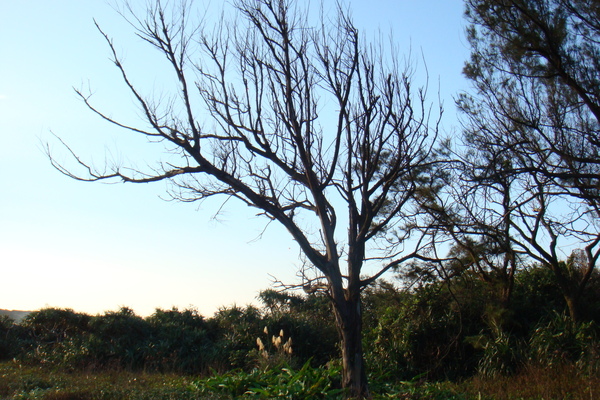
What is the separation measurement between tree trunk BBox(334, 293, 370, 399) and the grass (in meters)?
0.29

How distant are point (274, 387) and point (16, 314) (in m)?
12.6

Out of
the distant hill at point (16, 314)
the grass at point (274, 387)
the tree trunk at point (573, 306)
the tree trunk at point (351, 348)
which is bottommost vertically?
the grass at point (274, 387)

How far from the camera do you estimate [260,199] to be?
33.2 feet

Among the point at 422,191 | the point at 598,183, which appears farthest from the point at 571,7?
the point at 422,191

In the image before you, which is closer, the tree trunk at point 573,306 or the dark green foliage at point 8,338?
the tree trunk at point 573,306

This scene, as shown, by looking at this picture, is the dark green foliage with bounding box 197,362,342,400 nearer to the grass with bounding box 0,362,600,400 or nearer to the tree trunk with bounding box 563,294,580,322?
the grass with bounding box 0,362,600,400

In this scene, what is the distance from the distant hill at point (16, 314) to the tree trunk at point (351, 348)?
39.5 ft

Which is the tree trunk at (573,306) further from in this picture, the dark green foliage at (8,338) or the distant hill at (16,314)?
the distant hill at (16,314)

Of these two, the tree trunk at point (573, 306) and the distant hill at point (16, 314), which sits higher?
the distant hill at point (16, 314)

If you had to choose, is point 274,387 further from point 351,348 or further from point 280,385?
point 351,348

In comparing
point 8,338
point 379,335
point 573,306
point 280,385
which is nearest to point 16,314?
point 8,338

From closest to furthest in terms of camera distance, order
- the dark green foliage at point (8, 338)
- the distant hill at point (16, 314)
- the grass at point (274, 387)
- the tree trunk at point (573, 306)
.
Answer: the grass at point (274, 387) < the tree trunk at point (573, 306) < the dark green foliage at point (8, 338) < the distant hill at point (16, 314)

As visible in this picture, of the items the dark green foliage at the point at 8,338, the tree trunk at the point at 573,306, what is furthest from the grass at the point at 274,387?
the dark green foliage at the point at 8,338

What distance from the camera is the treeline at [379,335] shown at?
1272cm
